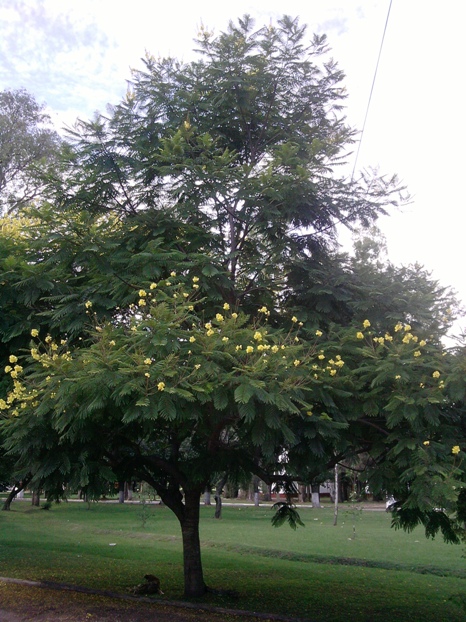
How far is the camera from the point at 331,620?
9078 millimetres

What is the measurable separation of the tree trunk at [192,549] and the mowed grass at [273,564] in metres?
0.32

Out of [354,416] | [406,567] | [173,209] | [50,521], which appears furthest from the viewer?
[50,521]

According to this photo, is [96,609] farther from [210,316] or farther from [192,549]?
[210,316]

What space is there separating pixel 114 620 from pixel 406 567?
10.4 meters

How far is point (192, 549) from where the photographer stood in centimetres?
1008

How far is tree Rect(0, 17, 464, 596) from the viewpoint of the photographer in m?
6.12

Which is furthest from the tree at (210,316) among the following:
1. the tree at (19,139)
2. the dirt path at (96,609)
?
the tree at (19,139)

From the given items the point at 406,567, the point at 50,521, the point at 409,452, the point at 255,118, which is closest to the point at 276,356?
the point at 409,452

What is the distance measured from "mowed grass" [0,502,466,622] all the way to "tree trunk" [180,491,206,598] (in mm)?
317

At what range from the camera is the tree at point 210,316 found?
6.12 metres

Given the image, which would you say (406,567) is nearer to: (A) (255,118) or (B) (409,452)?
(B) (409,452)

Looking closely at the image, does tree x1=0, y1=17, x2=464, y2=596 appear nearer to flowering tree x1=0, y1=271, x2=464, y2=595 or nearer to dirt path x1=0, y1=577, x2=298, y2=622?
flowering tree x1=0, y1=271, x2=464, y2=595

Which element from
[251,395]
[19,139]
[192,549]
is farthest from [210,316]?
[19,139]

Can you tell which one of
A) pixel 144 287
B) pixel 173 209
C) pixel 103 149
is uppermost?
pixel 103 149
